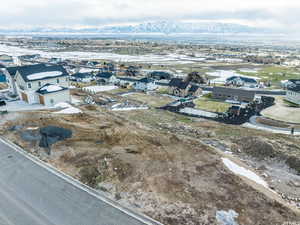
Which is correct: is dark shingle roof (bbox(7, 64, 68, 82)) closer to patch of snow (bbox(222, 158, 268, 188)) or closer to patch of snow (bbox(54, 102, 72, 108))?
patch of snow (bbox(54, 102, 72, 108))

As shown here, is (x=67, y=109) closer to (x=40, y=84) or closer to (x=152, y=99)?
(x=40, y=84)

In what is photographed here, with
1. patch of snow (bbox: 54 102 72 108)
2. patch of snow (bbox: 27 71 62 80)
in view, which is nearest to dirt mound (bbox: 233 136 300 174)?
patch of snow (bbox: 54 102 72 108)

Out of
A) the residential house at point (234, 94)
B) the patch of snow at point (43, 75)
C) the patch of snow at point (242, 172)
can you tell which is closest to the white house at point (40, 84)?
the patch of snow at point (43, 75)

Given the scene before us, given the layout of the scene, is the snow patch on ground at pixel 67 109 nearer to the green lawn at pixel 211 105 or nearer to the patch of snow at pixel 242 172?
the patch of snow at pixel 242 172

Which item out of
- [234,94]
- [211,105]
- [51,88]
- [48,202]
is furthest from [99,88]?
[48,202]

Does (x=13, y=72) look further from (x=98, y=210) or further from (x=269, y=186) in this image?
(x=269, y=186)

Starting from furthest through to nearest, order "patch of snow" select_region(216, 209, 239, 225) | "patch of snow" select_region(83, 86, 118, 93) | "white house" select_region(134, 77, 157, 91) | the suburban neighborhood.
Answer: "white house" select_region(134, 77, 157, 91), "patch of snow" select_region(83, 86, 118, 93), the suburban neighborhood, "patch of snow" select_region(216, 209, 239, 225)

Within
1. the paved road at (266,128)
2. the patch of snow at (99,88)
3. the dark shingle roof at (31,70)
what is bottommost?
the paved road at (266,128)
